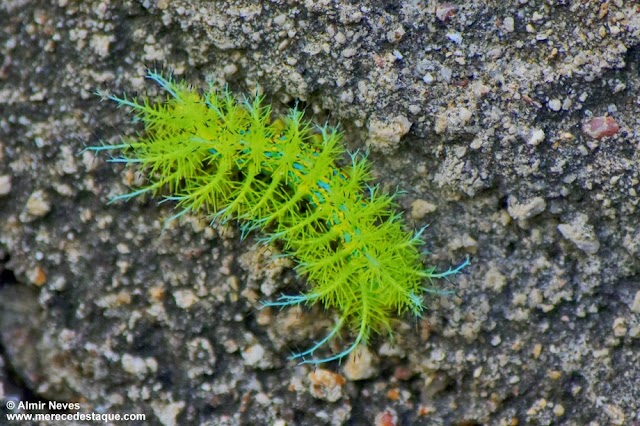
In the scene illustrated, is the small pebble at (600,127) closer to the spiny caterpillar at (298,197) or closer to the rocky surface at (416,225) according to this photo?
→ the rocky surface at (416,225)

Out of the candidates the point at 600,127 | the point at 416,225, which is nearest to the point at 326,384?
the point at 416,225

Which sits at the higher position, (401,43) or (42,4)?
(42,4)

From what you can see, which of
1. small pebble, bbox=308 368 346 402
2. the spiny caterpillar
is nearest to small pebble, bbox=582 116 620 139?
the spiny caterpillar

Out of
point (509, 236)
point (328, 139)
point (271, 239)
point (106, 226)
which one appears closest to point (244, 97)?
point (328, 139)

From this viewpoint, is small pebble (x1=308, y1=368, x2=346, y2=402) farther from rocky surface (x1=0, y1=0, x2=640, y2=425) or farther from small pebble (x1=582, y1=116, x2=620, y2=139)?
small pebble (x1=582, y1=116, x2=620, y2=139)

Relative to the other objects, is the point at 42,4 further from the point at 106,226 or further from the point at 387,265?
the point at 387,265

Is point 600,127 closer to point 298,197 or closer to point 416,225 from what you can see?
point 416,225
